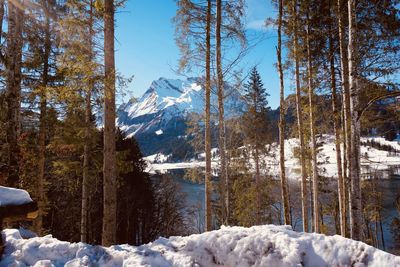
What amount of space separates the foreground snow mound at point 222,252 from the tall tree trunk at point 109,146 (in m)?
2.42

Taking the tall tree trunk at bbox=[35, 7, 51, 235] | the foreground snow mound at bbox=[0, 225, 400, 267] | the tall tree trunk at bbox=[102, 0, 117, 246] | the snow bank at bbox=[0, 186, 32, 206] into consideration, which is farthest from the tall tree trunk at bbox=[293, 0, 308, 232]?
the snow bank at bbox=[0, 186, 32, 206]

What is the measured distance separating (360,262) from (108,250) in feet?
10.7

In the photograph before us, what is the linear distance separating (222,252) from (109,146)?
4142mm

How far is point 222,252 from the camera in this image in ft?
12.6

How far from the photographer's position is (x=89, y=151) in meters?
11.1

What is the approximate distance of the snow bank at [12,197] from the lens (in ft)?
13.8

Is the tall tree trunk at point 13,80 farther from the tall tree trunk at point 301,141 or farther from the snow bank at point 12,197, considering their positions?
the tall tree trunk at point 301,141

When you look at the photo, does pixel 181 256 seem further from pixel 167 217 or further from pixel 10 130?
pixel 167 217

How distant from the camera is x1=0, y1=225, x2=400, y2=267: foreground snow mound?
3430 millimetres

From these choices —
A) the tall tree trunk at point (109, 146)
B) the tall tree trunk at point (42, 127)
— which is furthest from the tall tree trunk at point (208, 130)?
the tall tree trunk at point (42, 127)

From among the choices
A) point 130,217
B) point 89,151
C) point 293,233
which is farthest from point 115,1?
point 130,217

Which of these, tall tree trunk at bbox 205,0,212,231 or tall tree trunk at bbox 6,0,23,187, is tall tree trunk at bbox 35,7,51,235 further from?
tall tree trunk at bbox 205,0,212,231

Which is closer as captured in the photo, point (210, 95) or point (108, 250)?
point (108, 250)

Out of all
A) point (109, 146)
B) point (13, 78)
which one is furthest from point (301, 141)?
point (13, 78)
